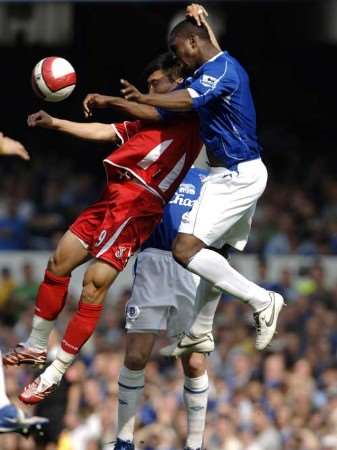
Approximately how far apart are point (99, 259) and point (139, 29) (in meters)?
15.0

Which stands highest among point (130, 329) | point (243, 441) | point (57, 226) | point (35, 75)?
point (35, 75)

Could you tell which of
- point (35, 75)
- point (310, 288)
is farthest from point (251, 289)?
point (310, 288)

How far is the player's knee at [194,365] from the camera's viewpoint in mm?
11242

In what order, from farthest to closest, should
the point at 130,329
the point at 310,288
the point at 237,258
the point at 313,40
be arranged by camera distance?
the point at 313,40 → the point at 237,258 → the point at 310,288 → the point at 130,329

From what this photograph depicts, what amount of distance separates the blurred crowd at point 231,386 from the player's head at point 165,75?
3.27m

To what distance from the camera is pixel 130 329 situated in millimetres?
11180

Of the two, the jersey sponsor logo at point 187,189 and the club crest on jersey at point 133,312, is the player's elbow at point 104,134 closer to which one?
the jersey sponsor logo at point 187,189

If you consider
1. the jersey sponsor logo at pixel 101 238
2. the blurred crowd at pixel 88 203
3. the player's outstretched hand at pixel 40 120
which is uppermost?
the player's outstretched hand at pixel 40 120

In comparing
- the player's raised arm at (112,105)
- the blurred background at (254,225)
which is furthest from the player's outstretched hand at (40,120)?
the blurred background at (254,225)

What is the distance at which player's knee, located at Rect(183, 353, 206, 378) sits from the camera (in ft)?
36.9

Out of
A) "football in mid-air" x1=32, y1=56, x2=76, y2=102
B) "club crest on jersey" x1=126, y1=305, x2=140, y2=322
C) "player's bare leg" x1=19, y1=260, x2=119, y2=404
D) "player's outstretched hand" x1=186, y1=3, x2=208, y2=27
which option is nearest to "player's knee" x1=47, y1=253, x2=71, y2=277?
"player's bare leg" x1=19, y1=260, x2=119, y2=404

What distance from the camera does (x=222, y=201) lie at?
410 inches

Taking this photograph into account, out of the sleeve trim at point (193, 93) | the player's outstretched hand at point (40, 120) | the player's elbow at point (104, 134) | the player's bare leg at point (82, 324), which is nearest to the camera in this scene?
the sleeve trim at point (193, 93)

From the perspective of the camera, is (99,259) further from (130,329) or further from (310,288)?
(310,288)
